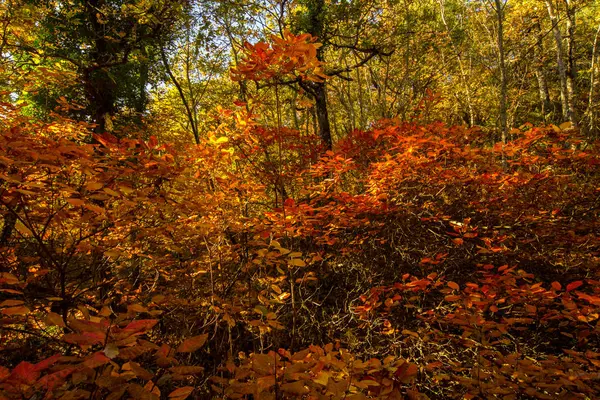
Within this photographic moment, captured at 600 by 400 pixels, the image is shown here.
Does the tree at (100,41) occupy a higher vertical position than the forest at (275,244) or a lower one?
higher

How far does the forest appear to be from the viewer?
1.54m

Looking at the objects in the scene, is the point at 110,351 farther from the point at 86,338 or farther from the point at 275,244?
the point at 275,244

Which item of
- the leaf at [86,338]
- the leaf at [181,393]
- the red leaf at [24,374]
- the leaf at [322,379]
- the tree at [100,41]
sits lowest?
the leaf at [322,379]

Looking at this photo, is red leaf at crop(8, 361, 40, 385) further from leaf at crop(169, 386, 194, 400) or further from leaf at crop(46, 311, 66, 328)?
leaf at crop(169, 386, 194, 400)

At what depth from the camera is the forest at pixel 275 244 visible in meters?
1.54

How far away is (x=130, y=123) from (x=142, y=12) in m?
3.91

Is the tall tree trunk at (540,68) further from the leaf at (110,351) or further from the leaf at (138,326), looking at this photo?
the leaf at (110,351)

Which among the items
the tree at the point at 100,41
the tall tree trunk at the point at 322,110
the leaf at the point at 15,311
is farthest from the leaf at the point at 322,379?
the tree at the point at 100,41

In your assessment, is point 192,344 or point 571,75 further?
point 571,75

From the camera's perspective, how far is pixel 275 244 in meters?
1.75

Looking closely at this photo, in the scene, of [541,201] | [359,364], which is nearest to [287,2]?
[541,201]

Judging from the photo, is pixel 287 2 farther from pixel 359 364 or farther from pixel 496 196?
pixel 359 364

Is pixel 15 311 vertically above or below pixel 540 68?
below

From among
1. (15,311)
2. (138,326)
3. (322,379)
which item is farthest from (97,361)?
(322,379)
